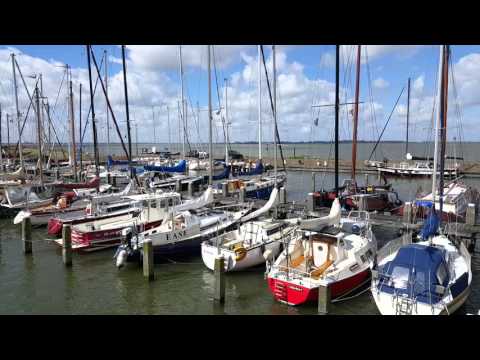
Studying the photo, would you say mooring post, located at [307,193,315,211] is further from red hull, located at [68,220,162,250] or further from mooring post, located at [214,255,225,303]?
mooring post, located at [214,255,225,303]

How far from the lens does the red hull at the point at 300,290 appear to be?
11500mm

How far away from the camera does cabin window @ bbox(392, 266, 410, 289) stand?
33.6 ft

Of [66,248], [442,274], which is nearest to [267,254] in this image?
[442,274]

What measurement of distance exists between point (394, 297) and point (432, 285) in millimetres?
1164

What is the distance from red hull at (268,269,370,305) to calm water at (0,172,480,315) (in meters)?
0.38

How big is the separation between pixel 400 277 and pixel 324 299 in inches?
90.4

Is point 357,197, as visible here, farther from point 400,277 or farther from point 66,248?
point 66,248

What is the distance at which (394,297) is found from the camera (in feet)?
32.3

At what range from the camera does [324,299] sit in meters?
10.8

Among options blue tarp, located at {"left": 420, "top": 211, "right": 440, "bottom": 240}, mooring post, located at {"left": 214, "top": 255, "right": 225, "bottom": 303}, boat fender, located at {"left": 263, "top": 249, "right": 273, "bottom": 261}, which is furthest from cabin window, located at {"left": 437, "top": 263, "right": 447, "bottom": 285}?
mooring post, located at {"left": 214, "top": 255, "right": 225, "bottom": 303}
